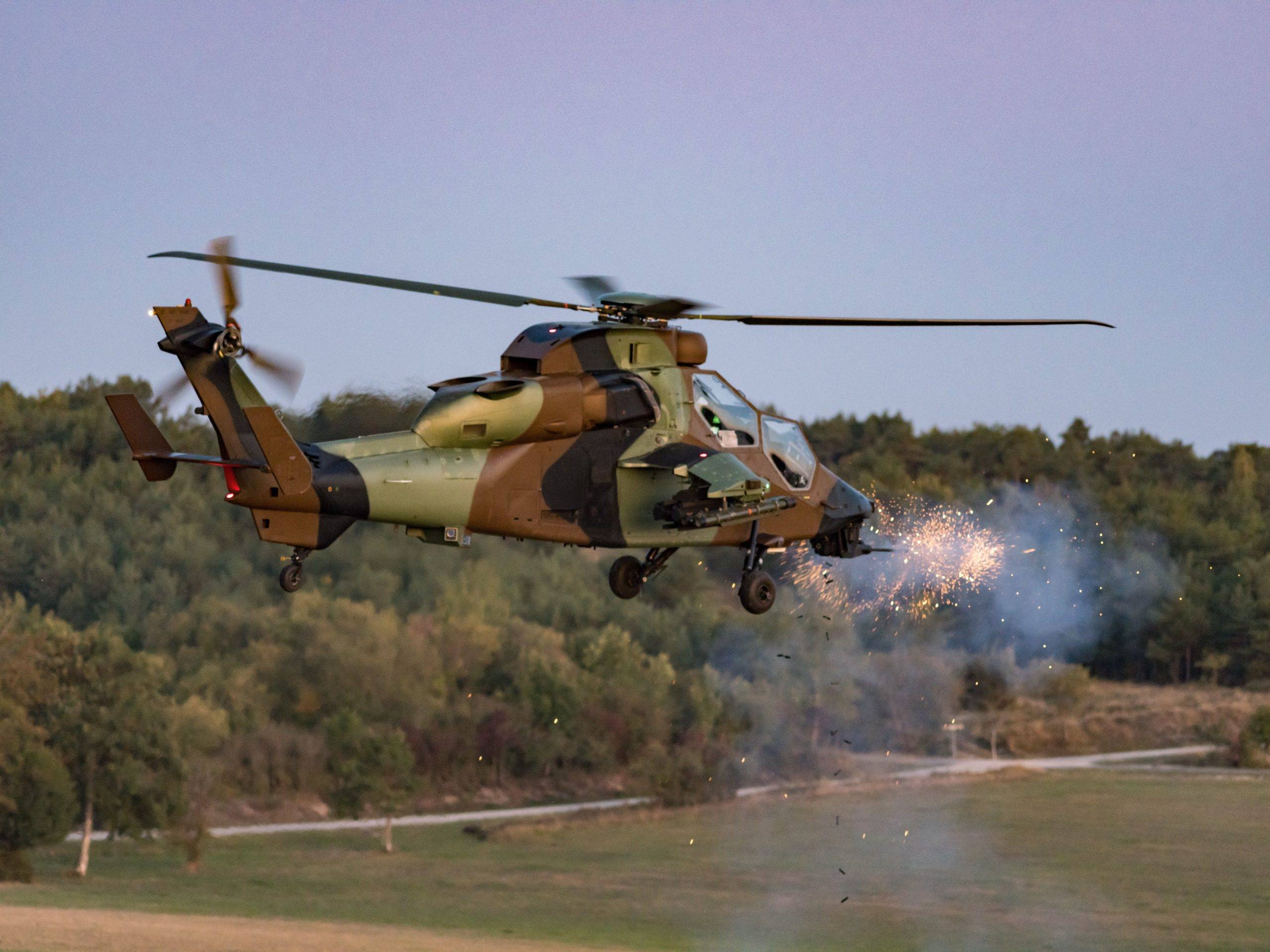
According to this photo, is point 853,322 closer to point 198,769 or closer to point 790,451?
point 790,451

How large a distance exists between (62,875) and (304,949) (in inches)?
757

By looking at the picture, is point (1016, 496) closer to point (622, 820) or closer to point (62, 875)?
point (622, 820)

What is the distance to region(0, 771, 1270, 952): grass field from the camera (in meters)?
71.1

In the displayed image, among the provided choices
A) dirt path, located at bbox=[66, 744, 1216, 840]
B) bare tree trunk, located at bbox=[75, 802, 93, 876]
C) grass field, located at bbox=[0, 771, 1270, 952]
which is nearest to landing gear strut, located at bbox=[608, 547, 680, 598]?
grass field, located at bbox=[0, 771, 1270, 952]

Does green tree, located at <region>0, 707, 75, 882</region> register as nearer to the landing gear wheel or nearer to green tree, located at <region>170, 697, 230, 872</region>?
green tree, located at <region>170, 697, 230, 872</region>

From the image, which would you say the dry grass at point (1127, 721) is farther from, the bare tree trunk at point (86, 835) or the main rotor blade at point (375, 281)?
the main rotor blade at point (375, 281)

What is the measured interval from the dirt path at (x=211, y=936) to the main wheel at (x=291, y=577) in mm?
37519

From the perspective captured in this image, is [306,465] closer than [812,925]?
Yes

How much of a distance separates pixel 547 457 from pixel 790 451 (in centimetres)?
485

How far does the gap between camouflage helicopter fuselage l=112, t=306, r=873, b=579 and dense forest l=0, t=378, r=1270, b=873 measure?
40.3m

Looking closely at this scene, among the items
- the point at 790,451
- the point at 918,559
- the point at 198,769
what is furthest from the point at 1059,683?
the point at 790,451

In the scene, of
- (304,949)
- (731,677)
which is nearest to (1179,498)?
(731,677)

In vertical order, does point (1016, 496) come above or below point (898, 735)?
above

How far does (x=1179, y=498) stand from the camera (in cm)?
6556
